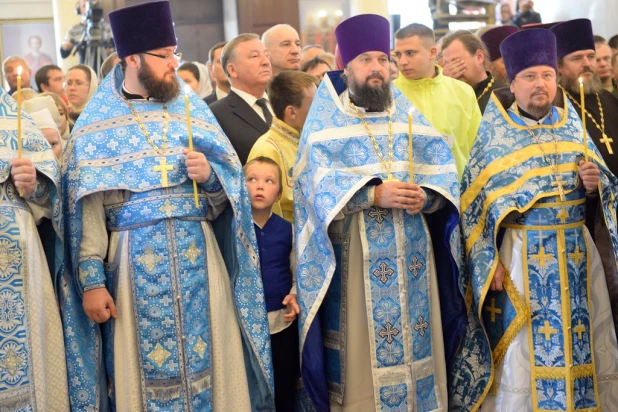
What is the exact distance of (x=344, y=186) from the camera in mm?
4430

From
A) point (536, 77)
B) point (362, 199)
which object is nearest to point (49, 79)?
point (362, 199)

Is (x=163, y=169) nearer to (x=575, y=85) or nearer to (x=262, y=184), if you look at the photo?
(x=262, y=184)

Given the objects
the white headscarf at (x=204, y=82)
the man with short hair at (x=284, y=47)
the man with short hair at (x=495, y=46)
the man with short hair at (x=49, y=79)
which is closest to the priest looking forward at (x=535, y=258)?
the man with short hair at (x=495, y=46)

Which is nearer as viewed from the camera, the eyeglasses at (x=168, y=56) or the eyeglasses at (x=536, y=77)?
the eyeglasses at (x=168, y=56)

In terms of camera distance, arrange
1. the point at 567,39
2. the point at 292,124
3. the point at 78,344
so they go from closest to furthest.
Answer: the point at 78,344 → the point at 292,124 → the point at 567,39

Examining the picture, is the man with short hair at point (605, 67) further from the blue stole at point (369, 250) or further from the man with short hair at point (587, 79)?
the blue stole at point (369, 250)

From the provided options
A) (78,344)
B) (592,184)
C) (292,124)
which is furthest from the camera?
(292,124)

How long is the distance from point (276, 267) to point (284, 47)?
8.50 ft

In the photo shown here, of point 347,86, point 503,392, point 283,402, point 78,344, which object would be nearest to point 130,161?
point 78,344

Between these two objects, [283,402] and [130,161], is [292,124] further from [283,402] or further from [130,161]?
[283,402]

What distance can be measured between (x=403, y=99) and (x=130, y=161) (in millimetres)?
1465

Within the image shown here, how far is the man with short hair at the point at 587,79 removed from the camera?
17.9 feet

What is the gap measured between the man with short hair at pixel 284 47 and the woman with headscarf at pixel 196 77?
1098mm

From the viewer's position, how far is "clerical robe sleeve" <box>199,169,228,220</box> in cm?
437
